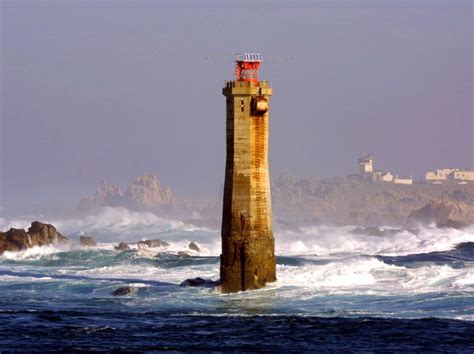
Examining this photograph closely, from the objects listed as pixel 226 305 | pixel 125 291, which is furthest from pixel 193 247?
pixel 226 305

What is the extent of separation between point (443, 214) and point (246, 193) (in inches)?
2033

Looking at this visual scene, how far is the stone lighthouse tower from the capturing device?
4694cm

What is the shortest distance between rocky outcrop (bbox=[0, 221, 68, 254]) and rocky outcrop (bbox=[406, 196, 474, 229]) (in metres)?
31.6

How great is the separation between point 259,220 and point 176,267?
36.2 feet

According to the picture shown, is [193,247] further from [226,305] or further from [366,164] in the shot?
[366,164]

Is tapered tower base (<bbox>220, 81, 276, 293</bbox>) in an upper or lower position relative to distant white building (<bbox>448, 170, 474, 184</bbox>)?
lower

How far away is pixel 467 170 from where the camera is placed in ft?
454

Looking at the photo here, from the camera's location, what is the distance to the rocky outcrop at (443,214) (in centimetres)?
9556

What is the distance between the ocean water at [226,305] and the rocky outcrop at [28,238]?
→ 2.37 feet

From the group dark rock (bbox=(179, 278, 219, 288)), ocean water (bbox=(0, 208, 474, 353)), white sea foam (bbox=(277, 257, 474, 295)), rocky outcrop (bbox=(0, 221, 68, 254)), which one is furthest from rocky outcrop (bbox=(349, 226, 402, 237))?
dark rock (bbox=(179, 278, 219, 288))

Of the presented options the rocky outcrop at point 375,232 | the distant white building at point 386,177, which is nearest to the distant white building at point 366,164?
the distant white building at point 386,177

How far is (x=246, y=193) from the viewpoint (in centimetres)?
4688

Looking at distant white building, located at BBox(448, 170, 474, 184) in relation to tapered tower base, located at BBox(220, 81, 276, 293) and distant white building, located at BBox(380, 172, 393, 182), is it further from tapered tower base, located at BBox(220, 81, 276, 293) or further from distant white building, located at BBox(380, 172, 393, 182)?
tapered tower base, located at BBox(220, 81, 276, 293)

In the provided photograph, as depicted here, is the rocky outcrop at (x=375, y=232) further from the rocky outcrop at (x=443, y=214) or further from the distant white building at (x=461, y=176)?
the distant white building at (x=461, y=176)
